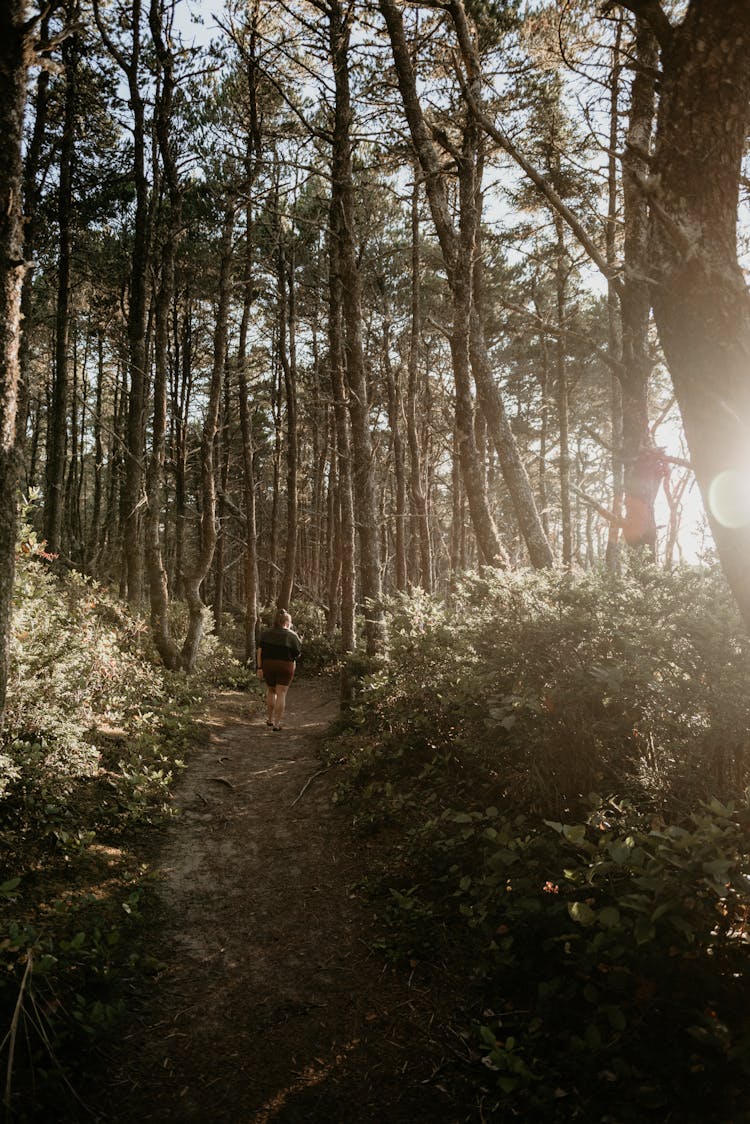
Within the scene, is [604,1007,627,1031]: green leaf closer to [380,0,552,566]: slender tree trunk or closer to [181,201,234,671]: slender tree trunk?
[380,0,552,566]: slender tree trunk

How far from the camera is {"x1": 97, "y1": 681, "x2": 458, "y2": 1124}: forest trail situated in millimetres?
2689

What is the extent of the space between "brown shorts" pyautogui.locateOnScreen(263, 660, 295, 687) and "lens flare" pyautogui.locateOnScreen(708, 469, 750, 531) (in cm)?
788

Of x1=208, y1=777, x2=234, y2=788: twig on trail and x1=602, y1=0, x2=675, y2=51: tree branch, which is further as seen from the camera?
x1=208, y1=777, x2=234, y2=788: twig on trail

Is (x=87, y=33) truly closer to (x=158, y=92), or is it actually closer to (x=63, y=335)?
(x=158, y=92)

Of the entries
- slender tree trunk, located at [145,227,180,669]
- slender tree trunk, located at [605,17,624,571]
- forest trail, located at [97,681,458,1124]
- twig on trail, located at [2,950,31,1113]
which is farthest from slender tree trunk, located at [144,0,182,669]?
twig on trail, located at [2,950,31,1113]

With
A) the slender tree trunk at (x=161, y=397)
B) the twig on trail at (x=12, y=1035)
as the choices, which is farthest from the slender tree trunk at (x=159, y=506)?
the twig on trail at (x=12, y=1035)

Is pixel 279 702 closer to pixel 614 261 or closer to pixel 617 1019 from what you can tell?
pixel 617 1019

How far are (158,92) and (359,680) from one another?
12.0m

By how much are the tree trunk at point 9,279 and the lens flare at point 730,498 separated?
4.28m

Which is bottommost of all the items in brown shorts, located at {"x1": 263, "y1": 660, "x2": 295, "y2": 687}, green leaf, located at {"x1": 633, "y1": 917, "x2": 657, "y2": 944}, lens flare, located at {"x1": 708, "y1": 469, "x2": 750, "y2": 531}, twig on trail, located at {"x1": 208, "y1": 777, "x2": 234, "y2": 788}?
twig on trail, located at {"x1": 208, "y1": 777, "x2": 234, "y2": 788}

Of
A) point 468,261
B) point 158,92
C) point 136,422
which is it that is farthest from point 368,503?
point 158,92

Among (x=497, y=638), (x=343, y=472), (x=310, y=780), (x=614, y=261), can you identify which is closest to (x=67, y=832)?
(x=310, y=780)

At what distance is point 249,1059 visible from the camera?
2945 millimetres

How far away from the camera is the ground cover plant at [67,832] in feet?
8.86
